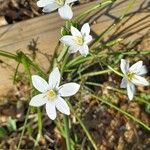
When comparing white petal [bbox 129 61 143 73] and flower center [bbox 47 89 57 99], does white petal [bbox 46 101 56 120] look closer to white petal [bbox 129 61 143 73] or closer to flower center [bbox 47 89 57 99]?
flower center [bbox 47 89 57 99]

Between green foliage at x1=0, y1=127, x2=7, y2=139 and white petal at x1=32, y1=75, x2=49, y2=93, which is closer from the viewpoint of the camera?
white petal at x1=32, y1=75, x2=49, y2=93

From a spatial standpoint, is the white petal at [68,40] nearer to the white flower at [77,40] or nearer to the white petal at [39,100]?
the white flower at [77,40]

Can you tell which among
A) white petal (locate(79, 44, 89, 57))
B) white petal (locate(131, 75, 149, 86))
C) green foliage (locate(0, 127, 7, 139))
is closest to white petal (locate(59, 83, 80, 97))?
white petal (locate(79, 44, 89, 57))

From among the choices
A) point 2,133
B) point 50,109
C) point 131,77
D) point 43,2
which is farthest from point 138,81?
point 2,133

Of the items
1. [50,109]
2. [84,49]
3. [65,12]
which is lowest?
[50,109]

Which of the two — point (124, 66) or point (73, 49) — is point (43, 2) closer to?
point (73, 49)

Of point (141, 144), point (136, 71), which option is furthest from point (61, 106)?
point (141, 144)
